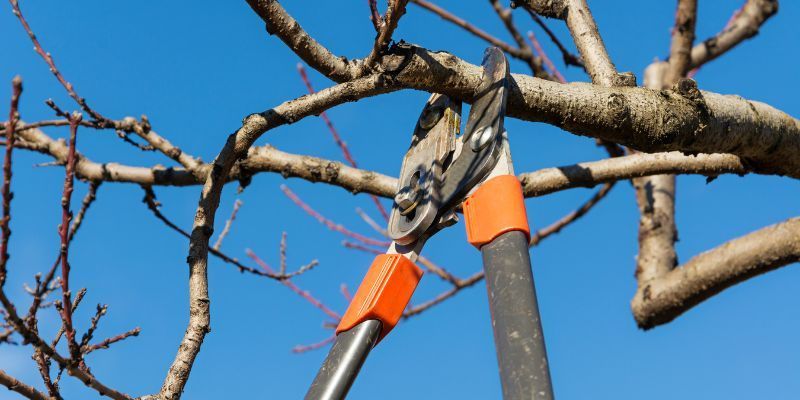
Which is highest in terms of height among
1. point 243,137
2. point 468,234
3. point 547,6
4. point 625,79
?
point 547,6

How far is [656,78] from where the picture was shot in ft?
13.6

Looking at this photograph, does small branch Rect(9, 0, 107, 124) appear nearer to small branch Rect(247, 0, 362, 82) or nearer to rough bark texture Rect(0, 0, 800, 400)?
rough bark texture Rect(0, 0, 800, 400)

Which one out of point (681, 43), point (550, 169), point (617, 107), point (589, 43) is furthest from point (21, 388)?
point (681, 43)

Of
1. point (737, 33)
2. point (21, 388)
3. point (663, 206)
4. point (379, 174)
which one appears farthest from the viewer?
point (737, 33)

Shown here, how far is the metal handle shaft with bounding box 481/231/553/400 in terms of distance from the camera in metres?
1.29

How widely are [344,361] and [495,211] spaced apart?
41 centimetres

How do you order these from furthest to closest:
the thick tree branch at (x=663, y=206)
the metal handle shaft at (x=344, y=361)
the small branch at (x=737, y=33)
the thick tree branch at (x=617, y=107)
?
the small branch at (x=737, y=33), the thick tree branch at (x=663, y=206), the thick tree branch at (x=617, y=107), the metal handle shaft at (x=344, y=361)

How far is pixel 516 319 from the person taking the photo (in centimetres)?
137

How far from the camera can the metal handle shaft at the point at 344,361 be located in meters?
1.45

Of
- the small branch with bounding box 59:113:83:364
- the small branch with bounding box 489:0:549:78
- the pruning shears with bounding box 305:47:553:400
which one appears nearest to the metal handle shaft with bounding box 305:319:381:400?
the pruning shears with bounding box 305:47:553:400

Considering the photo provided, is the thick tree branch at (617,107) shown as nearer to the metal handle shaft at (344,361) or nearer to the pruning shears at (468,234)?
the pruning shears at (468,234)

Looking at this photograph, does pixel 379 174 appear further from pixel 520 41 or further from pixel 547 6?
pixel 520 41

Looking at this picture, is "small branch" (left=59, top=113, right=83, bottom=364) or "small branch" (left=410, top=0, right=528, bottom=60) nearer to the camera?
"small branch" (left=59, top=113, right=83, bottom=364)

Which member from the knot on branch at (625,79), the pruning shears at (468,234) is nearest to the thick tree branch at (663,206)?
the knot on branch at (625,79)
